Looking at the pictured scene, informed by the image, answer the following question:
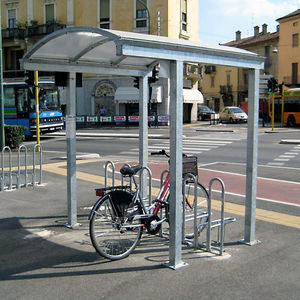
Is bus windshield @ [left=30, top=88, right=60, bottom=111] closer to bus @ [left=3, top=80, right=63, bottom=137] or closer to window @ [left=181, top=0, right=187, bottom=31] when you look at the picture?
bus @ [left=3, top=80, right=63, bottom=137]

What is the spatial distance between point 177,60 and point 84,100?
40323 mm

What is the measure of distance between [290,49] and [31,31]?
28608 mm

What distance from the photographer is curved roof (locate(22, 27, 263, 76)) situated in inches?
178

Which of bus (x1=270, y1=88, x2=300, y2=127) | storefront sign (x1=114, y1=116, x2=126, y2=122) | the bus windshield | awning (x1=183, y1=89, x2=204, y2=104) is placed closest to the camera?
the bus windshield

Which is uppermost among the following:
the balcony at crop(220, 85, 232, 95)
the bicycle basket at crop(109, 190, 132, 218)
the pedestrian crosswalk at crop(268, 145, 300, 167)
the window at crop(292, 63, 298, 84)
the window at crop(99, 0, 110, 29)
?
the window at crop(99, 0, 110, 29)

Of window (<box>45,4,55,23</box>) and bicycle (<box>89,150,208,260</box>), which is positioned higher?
window (<box>45,4,55,23</box>)

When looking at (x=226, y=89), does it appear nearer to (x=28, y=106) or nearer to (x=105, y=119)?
(x=105, y=119)

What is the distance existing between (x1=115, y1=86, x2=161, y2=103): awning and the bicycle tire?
35378mm

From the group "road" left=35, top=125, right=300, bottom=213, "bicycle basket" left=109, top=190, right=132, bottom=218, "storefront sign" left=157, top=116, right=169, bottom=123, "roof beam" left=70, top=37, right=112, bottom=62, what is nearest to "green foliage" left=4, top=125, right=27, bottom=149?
"road" left=35, top=125, right=300, bottom=213

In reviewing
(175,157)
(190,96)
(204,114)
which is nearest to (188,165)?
(175,157)

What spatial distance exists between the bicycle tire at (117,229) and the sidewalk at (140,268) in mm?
130

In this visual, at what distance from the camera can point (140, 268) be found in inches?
191

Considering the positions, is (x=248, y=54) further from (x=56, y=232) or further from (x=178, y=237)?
(x=56, y=232)

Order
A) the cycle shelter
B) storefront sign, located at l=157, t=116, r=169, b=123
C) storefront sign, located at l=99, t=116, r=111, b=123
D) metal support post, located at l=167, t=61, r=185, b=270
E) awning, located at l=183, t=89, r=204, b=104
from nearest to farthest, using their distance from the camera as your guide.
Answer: the cycle shelter < metal support post, located at l=167, t=61, r=185, b=270 < storefront sign, located at l=157, t=116, r=169, b=123 < storefront sign, located at l=99, t=116, r=111, b=123 < awning, located at l=183, t=89, r=204, b=104
